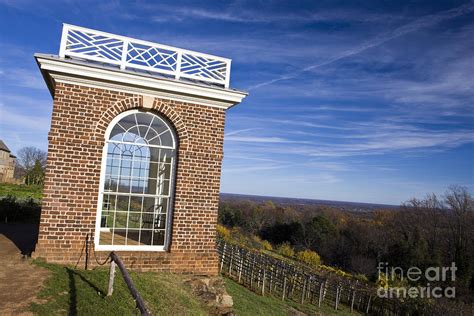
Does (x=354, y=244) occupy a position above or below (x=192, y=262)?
below

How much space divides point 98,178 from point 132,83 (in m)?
2.11

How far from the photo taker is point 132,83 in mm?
7984

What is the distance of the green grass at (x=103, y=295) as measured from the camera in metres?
5.72

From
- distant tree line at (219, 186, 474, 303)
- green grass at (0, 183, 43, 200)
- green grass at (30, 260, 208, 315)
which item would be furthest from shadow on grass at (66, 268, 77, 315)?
distant tree line at (219, 186, 474, 303)

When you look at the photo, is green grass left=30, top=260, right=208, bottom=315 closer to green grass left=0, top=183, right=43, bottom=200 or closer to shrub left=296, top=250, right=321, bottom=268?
green grass left=0, top=183, right=43, bottom=200

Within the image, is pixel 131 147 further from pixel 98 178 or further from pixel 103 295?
pixel 103 295

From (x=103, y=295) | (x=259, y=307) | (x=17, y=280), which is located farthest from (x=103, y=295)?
(x=259, y=307)

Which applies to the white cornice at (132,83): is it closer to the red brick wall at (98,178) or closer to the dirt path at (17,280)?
the red brick wall at (98,178)

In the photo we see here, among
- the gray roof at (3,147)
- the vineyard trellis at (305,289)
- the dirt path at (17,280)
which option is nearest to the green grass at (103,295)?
the dirt path at (17,280)

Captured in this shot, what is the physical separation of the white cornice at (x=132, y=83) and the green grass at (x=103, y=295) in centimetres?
371

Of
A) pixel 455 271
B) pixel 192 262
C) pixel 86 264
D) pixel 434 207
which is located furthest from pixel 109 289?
pixel 434 207

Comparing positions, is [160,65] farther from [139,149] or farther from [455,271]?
[455,271]

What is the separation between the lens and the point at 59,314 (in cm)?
548

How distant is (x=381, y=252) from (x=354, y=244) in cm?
363
